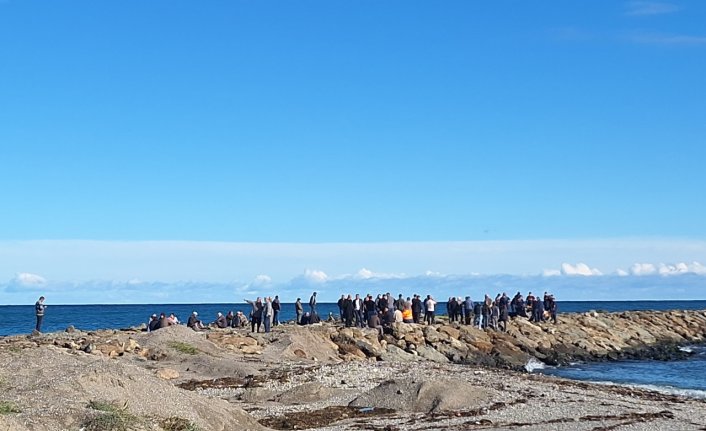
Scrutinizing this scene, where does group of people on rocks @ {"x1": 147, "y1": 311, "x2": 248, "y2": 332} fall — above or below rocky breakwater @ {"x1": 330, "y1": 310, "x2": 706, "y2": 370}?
above

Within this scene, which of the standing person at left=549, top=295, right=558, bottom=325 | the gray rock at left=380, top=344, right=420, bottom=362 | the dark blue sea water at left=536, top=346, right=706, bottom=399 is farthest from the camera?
the standing person at left=549, top=295, right=558, bottom=325

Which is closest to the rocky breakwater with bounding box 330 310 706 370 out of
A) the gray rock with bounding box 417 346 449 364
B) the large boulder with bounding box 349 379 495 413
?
the gray rock with bounding box 417 346 449 364

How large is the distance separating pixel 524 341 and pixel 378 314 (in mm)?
7424

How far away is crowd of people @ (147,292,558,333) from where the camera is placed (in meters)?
38.5

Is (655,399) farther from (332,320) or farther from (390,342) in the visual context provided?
(332,320)

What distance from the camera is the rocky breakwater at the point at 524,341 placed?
36688mm

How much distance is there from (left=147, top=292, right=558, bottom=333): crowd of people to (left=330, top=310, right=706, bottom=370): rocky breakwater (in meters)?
0.99

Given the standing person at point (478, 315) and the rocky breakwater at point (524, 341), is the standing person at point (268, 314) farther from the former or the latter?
the standing person at point (478, 315)

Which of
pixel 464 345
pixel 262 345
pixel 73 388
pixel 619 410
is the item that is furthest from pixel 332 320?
pixel 73 388

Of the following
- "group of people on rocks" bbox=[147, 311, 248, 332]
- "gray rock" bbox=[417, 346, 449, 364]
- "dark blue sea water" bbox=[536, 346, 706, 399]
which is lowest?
"dark blue sea water" bbox=[536, 346, 706, 399]

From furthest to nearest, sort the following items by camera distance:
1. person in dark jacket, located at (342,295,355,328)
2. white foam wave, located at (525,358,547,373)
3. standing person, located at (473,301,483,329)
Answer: standing person, located at (473,301,483,329) < person in dark jacket, located at (342,295,355,328) < white foam wave, located at (525,358,547,373)

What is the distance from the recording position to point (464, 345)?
1576 inches

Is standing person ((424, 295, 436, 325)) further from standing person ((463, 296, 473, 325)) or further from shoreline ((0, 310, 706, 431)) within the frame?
shoreline ((0, 310, 706, 431))

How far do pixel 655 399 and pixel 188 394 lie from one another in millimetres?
12282
